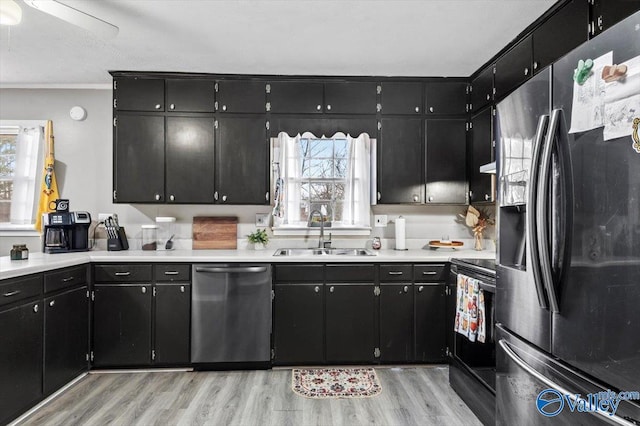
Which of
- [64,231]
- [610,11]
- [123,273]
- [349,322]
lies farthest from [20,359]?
[610,11]

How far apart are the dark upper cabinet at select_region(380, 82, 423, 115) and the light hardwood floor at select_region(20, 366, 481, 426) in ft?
7.73

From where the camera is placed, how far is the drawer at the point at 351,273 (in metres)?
3.07

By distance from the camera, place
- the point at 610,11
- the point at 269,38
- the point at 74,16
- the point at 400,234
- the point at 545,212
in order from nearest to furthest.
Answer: the point at 545,212 → the point at 610,11 → the point at 74,16 → the point at 269,38 → the point at 400,234

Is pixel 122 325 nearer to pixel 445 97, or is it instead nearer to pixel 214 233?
pixel 214 233

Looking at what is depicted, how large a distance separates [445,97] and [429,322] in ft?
6.92

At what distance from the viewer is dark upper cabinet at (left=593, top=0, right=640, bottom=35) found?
1.71 m

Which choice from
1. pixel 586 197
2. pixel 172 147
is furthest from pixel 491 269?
pixel 172 147

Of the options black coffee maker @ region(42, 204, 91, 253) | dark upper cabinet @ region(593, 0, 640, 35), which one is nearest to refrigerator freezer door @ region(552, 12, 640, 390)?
dark upper cabinet @ region(593, 0, 640, 35)

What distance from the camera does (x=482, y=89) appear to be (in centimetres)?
327

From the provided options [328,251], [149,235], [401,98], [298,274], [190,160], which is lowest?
[298,274]

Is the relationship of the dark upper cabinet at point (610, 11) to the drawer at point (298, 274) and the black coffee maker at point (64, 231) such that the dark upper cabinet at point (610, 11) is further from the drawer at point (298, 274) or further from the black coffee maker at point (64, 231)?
the black coffee maker at point (64, 231)

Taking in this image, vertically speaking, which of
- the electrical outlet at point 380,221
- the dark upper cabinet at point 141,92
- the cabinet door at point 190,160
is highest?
the dark upper cabinet at point 141,92

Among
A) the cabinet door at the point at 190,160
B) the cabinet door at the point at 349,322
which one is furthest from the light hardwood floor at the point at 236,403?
the cabinet door at the point at 190,160

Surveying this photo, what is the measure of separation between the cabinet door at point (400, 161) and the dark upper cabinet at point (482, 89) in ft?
1.74
